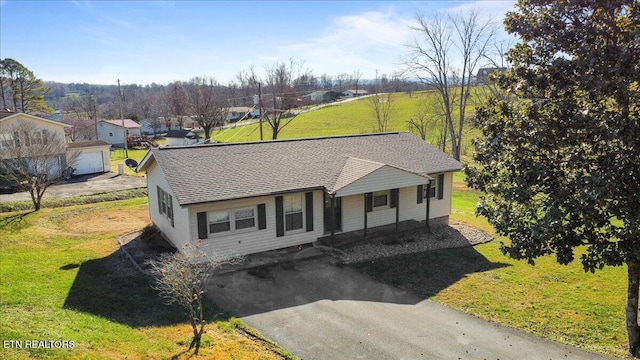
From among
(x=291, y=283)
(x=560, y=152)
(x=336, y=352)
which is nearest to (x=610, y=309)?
(x=560, y=152)

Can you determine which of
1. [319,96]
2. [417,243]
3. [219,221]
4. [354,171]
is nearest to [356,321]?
[219,221]

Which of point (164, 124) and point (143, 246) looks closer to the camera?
point (143, 246)

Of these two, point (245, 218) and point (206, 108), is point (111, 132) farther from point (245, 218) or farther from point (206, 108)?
point (245, 218)

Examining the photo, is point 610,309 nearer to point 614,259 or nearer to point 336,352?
point 614,259

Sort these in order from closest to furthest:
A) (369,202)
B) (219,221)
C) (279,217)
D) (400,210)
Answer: (219,221)
(279,217)
(369,202)
(400,210)

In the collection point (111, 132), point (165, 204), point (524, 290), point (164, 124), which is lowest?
point (524, 290)

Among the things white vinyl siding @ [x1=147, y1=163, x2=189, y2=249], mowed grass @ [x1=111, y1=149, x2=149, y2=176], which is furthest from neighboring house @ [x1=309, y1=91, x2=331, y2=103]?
white vinyl siding @ [x1=147, y1=163, x2=189, y2=249]
